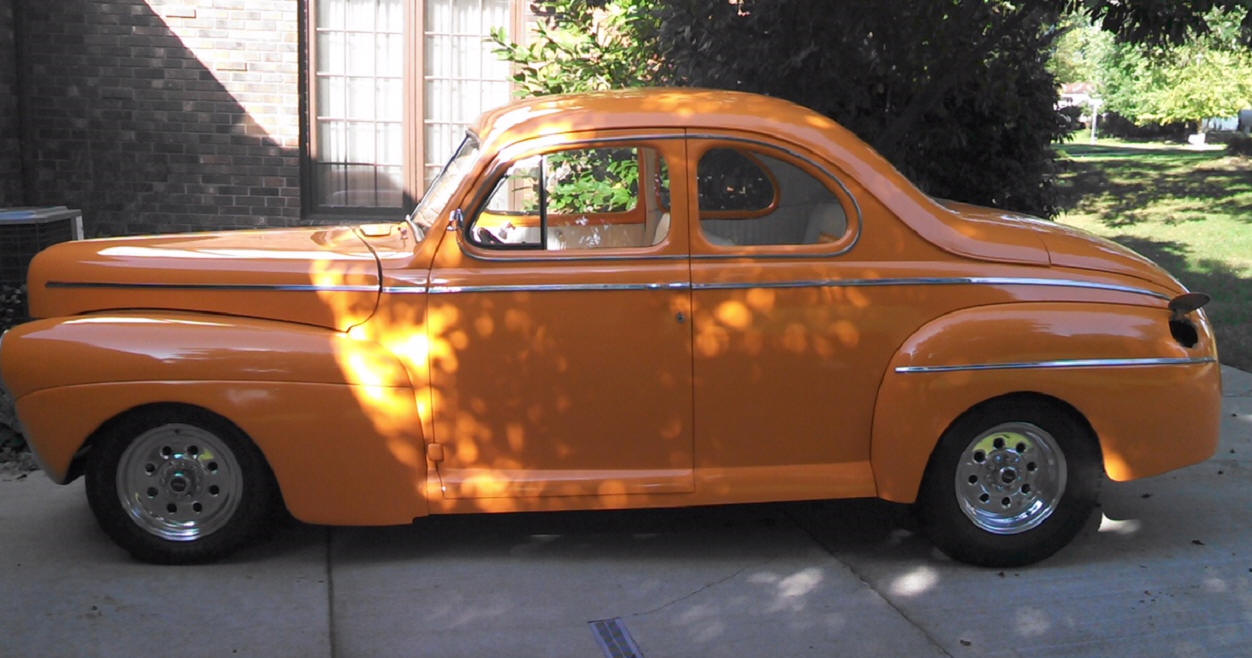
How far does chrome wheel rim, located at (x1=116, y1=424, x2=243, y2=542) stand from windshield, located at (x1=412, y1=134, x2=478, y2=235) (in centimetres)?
120

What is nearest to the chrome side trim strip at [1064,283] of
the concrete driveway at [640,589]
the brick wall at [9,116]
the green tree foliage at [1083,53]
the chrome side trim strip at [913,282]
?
the chrome side trim strip at [913,282]

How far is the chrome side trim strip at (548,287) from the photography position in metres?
5.05

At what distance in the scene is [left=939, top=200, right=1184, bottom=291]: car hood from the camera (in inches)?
208

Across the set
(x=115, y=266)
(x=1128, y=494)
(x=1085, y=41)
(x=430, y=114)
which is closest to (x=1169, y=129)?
(x=1085, y=41)

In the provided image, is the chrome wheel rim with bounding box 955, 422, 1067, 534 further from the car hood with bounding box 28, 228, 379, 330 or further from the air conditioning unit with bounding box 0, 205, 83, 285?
the air conditioning unit with bounding box 0, 205, 83, 285

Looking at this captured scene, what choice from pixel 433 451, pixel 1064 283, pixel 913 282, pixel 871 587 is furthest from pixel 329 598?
pixel 1064 283

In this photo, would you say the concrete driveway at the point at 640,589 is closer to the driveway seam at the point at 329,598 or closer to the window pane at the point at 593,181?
the driveway seam at the point at 329,598

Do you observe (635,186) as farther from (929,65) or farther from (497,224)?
(929,65)

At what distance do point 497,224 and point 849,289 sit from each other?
1428 millimetres

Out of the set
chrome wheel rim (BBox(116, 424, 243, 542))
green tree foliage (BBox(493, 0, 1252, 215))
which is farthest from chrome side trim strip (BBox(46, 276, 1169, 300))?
green tree foliage (BBox(493, 0, 1252, 215))

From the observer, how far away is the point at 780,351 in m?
5.15

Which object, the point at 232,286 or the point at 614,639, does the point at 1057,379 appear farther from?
the point at 232,286

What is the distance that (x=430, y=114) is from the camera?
10875 mm

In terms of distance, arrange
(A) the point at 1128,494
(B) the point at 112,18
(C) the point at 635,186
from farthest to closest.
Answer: (B) the point at 112,18, (A) the point at 1128,494, (C) the point at 635,186
